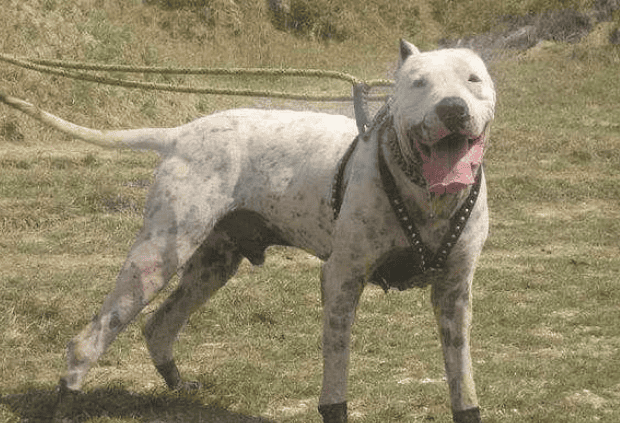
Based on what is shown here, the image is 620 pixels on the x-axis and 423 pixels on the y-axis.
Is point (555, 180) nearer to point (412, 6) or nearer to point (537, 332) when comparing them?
point (537, 332)

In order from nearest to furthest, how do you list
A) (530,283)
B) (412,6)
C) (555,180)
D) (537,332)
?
(537,332) < (530,283) < (555,180) < (412,6)

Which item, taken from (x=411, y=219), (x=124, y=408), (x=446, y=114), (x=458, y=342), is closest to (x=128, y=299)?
(x=124, y=408)

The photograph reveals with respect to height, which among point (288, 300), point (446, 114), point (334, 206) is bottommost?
point (288, 300)

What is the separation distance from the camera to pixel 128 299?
4.71 metres

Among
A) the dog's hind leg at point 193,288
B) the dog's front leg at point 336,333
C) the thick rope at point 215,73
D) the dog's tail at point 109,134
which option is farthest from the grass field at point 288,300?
the thick rope at point 215,73

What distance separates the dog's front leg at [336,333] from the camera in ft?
13.8

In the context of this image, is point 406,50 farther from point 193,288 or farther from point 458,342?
point 193,288

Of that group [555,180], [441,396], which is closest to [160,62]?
[555,180]

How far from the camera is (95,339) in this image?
4.68m

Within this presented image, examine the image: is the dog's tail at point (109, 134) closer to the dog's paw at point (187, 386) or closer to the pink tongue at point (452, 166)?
the dog's paw at point (187, 386)

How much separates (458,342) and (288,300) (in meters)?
3.85

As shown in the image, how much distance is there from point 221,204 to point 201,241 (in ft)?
0.77

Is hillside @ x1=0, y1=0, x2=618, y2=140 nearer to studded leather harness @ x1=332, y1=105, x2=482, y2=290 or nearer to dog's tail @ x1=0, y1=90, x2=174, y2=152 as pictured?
dog's tail @ x1=0, y1=90, x2=174, y2=152

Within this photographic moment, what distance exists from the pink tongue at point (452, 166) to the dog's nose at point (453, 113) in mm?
155
